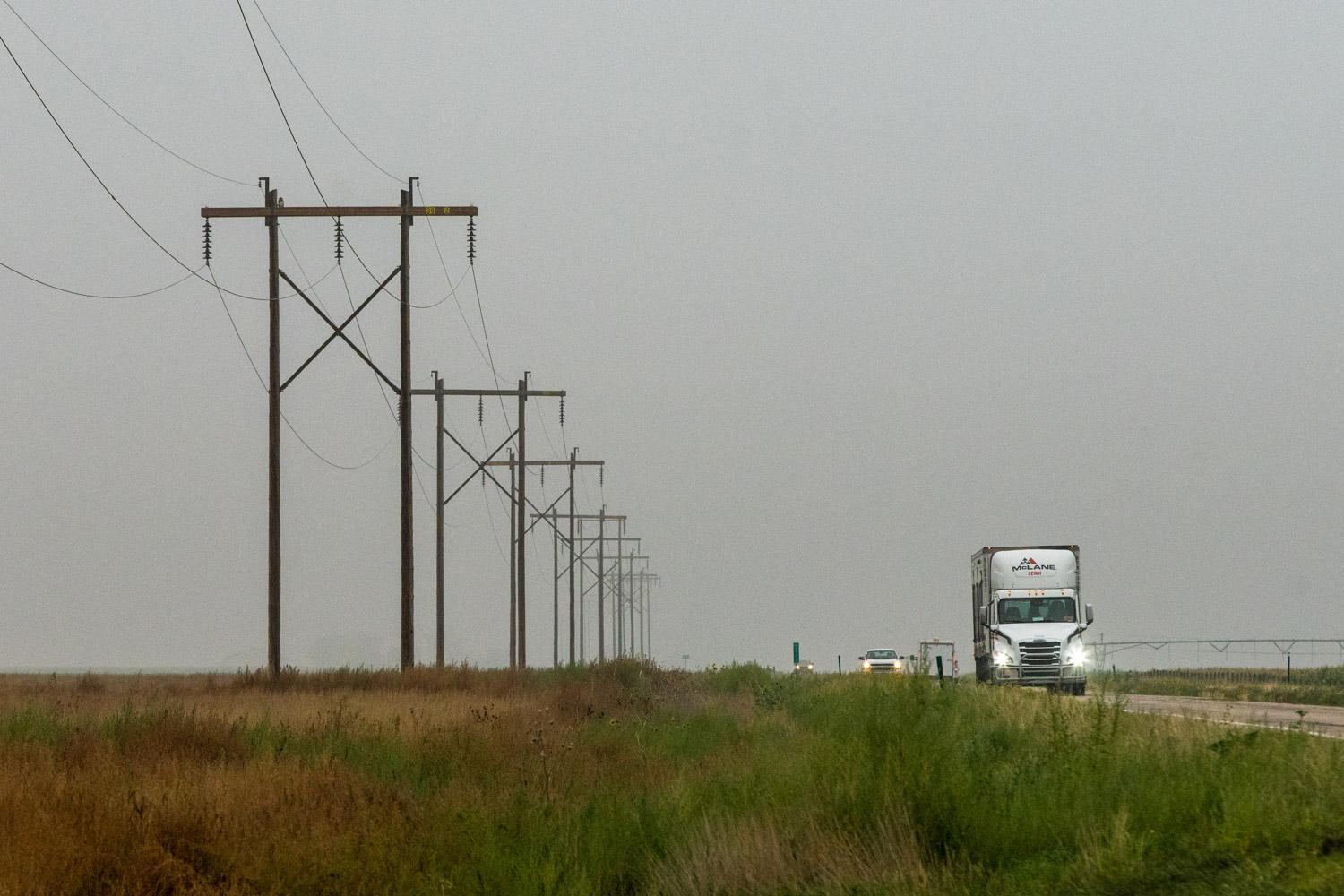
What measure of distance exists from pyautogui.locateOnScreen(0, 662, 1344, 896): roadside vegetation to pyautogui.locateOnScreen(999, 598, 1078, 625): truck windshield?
21192 millimetres

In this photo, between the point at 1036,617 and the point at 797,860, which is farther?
the point at 1036,617

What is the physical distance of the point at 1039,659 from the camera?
37.5 meters

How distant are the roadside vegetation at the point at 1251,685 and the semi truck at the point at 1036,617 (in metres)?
1.55

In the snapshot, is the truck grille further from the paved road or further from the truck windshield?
the paved road

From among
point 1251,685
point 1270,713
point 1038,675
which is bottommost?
point 1251,685

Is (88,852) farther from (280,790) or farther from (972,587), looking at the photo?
(972,587)

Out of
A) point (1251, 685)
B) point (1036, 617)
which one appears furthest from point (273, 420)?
point (1251, 685)

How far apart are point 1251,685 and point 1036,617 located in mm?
9586

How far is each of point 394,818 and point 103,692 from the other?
21.6m

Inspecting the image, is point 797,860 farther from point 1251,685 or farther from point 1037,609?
point 1251,685

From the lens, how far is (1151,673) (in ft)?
202

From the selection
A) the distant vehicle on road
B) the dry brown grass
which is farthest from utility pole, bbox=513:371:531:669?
the dry brown grass

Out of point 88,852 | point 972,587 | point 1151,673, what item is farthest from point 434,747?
point 1151,673

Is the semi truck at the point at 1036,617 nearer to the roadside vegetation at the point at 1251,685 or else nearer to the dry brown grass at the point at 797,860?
the roadside vegetation at the point at 1251,685
